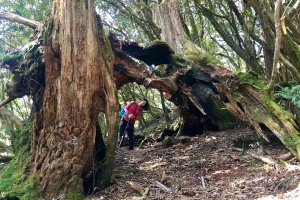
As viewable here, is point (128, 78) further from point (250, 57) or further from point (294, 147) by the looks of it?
point (250, 57)

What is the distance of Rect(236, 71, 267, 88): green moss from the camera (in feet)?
22.2

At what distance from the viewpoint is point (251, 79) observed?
6832 millimetres

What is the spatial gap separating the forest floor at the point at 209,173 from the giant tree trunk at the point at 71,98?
71cm

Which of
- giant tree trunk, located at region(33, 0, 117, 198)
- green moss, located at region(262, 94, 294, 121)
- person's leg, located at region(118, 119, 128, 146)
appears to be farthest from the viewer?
person's leg, located at region(118, 119, 128, 146)

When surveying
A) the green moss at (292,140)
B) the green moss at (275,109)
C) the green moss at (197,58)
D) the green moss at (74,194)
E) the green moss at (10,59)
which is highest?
the green moss at (10,59)

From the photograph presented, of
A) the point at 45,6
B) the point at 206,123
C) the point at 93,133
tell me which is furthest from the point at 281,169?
the point at 45,6

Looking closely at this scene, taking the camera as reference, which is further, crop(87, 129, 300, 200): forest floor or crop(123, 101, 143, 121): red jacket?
crop(123, 101, 143, 121): red jacket

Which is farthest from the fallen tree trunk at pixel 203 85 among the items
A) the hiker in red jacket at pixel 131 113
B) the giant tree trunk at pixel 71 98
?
the hiker in red jacket at pixel 131 113

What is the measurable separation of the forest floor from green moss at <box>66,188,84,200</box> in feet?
0.58

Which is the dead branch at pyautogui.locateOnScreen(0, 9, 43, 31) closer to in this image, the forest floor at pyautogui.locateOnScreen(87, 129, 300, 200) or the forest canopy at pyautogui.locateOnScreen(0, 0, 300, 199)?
the forest canopy at pyautogui.locateOnScreen(0, 0, 300, 199)

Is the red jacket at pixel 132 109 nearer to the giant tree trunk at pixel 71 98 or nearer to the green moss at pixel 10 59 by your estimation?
the giant tree trunk at pixel 71 98

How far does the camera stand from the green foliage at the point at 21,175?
541 centimetres

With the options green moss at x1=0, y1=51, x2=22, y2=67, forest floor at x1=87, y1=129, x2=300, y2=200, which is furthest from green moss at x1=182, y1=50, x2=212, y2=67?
green moss at x1=0, y1=51, x2=22, y2=67

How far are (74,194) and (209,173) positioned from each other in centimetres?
236
